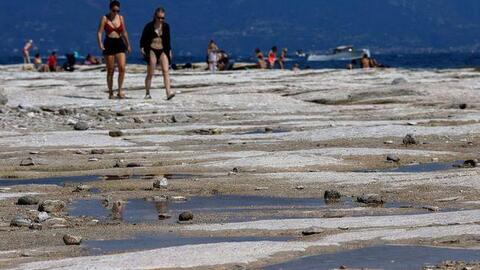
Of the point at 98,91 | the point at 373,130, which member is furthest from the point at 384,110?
the point at 98,91

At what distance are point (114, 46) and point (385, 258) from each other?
14.2 metres

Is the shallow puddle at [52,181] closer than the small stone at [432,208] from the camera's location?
No

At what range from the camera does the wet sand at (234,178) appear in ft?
21.4

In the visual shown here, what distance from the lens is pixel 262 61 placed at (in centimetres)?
5303

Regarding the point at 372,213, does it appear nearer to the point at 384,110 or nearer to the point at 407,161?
the point at 407,161

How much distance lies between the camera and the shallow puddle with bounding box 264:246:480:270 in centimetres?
589

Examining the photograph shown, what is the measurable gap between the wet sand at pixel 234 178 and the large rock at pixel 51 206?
0.08 meters

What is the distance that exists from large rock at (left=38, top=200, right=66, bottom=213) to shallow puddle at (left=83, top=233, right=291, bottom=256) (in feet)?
4.10

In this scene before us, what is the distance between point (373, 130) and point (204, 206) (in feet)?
17.4

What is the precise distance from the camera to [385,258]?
6.07m

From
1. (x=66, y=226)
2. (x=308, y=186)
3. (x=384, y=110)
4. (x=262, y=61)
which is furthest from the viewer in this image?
(x=262, y=61)

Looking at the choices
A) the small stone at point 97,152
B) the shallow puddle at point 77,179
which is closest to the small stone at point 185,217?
the shallow puddle at point 77,179

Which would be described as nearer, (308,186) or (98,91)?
(308,186)

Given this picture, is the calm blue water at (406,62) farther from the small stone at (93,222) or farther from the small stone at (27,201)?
the small stone at (93,222)
